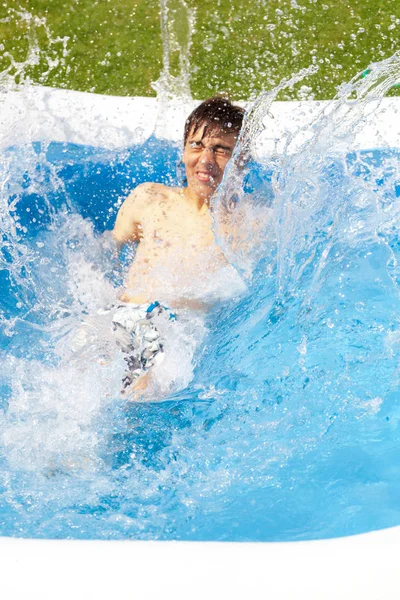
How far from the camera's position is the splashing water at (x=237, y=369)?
2.08m

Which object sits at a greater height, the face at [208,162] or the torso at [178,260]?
the face at [208,162]

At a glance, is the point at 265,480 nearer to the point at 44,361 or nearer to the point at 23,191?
the point at 44,361

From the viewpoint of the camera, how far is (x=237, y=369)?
2.53 meters

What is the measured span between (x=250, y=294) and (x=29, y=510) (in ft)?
3.39

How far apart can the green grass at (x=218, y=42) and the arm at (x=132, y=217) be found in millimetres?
1463

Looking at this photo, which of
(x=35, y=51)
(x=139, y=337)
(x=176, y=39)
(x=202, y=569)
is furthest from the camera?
(x=176, y=39)

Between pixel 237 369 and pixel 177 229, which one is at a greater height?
pixel 177 229

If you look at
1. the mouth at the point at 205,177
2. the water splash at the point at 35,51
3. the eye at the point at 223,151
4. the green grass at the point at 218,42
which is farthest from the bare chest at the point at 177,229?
the water splash at the point at 35,51

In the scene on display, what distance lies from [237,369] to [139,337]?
1.05 ft

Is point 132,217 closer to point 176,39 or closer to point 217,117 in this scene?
point 217,117

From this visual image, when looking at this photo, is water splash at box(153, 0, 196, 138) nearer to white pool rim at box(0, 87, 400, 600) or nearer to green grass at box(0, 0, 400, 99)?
green grass at box(0, 0, 400, 99)

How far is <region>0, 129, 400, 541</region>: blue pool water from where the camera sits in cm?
207

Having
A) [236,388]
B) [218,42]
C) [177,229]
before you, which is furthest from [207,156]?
[218,42]

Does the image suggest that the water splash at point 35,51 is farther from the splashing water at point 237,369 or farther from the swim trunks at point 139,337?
the swim trunks at point 139,337
